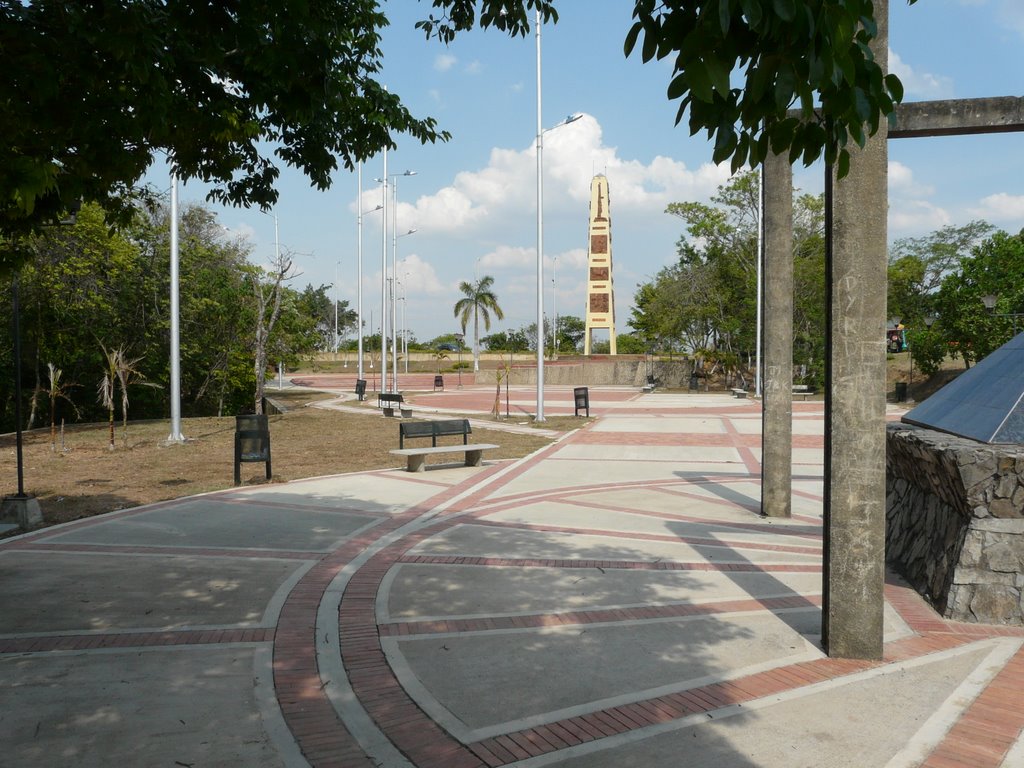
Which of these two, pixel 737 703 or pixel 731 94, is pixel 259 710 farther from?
pixel 731 94

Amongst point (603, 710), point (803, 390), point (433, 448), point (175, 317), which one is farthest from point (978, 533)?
point (803, 390)

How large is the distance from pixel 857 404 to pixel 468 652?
289 centimetres

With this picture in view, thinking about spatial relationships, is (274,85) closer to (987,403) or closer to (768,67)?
(768,67)

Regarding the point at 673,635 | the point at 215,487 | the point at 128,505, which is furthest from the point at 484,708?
the point at 215,487

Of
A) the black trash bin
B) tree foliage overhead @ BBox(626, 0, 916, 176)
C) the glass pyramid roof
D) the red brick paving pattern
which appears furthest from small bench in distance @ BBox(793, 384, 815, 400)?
tree foliage overhead @ BBox(626, 0, 916, 176)

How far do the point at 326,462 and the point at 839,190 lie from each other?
12538 millimetres

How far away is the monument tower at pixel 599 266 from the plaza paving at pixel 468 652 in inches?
2388

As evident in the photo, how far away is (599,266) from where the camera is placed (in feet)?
228

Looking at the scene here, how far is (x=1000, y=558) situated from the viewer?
5.41 m

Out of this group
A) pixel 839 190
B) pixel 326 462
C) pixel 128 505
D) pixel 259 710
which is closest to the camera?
pixel 259 710

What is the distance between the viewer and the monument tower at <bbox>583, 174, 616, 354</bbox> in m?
67.6

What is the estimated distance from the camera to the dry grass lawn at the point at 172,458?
11812mm

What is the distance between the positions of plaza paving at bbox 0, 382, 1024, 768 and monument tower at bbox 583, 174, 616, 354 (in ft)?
199

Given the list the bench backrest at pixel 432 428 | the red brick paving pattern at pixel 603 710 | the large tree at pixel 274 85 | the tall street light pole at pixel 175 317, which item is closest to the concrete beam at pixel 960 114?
the large tree at pixel 274 85
